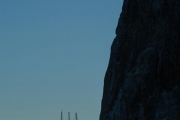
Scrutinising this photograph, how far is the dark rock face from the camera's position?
39122 mm

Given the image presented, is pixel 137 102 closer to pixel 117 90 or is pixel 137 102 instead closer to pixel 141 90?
pixel 141 90

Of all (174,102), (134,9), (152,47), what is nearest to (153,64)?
(152,47)

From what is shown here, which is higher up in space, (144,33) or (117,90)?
(144,33)

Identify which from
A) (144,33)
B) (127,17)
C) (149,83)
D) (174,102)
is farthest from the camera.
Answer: (127,17)

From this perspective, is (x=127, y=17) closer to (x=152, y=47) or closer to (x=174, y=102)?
(x=152, y=47)

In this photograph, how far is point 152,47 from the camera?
42188 mm

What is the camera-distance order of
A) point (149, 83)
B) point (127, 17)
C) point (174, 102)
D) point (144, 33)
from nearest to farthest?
1. point (174, 102)
2. point (149, 83)
3. point (144, 33)
4. point (127, 17)

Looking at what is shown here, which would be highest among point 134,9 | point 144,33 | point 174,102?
point 134,9

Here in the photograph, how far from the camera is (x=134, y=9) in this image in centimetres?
4669

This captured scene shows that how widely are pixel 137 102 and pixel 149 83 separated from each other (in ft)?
5.44

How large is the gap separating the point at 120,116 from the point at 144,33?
7355 millimetres

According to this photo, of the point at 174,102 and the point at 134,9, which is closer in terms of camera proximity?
the point at 174,102

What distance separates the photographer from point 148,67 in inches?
1618

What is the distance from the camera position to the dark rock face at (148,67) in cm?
3912
